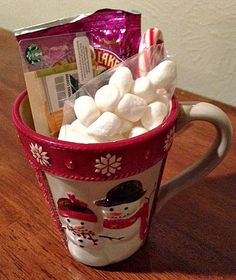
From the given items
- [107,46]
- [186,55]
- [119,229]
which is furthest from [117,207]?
[186,55]

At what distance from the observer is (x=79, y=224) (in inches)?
12.8

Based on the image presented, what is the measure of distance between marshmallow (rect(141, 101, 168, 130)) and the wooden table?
0.14m

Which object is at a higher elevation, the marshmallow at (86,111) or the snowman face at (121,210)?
the marshmallow at (86,111)

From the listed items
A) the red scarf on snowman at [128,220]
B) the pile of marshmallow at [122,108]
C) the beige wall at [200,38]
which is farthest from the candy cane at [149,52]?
the beige wall at [200,38]

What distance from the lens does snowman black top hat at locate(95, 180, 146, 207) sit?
303 millimetres

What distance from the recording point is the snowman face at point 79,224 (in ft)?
1.06

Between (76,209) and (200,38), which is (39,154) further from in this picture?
(200,38)

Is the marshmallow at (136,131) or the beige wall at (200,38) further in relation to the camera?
the beige wall at (200,38)

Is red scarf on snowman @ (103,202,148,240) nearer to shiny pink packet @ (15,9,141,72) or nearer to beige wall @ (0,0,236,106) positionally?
shiny pink packet @ (15,9,141,72)

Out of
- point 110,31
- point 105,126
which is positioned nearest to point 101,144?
point 105,126

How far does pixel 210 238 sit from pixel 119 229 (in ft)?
0.35

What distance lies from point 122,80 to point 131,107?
1.0 inches

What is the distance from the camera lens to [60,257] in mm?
374

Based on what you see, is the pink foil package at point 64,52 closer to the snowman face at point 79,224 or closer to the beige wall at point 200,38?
the snowman face at point 79,224
